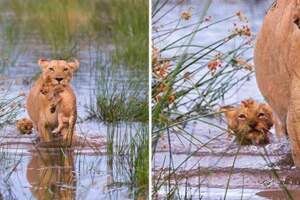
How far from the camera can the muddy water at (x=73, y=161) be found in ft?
13.1

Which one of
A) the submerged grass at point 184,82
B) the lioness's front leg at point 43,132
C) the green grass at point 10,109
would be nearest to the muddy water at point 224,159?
the submerged grass at point 184,82

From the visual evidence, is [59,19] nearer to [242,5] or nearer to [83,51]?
[83,51]

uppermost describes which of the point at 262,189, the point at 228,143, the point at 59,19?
the point at 59,19

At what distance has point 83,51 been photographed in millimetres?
4039

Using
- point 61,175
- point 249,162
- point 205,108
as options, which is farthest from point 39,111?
point 249,162

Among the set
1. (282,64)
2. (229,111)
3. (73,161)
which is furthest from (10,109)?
(282,64)

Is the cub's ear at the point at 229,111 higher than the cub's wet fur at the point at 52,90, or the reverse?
the cub's wet fur at the point at 52,90

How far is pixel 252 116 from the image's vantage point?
12.5 ft

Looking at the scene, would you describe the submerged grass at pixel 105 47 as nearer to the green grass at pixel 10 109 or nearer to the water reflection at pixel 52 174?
the green grass at pixel 10 109

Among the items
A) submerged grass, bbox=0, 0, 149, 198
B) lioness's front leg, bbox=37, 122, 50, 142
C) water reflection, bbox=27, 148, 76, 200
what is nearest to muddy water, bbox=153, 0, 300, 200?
submerged grass, bbox=0, 0, 149, 198

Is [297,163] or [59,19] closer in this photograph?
[297,163]

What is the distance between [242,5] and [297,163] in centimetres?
85

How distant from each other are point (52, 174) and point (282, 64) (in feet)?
4.42

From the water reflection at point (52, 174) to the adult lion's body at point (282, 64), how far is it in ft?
3.64
